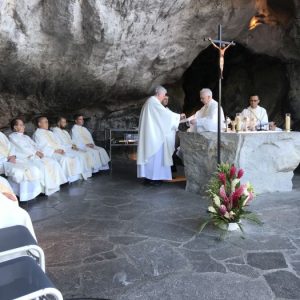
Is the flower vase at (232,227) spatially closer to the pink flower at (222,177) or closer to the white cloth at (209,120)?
the pink flower at (222,177)

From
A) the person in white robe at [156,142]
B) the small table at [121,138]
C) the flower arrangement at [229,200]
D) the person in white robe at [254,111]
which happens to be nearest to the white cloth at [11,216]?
the flower arrangement at [229,200]

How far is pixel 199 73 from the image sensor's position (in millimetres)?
13828

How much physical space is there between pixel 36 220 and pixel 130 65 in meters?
4.66

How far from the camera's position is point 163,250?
141 inches

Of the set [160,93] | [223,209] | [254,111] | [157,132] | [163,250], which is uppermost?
[160,93]

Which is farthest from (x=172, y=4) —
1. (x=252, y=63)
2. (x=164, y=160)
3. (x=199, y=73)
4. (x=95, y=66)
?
(x=199, y=73)

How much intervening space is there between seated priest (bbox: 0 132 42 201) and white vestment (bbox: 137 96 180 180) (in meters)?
2.05

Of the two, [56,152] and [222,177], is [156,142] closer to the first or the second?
[56,152]

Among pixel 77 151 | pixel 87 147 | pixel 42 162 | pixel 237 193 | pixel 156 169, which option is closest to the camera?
pixel 237 193

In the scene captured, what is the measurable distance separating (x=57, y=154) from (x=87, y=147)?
156cm

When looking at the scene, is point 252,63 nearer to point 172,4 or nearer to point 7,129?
point 172,4

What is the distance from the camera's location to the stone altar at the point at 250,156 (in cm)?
559

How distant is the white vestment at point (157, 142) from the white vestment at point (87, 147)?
1.74 metres

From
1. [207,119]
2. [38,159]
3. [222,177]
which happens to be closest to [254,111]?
[207,119]
